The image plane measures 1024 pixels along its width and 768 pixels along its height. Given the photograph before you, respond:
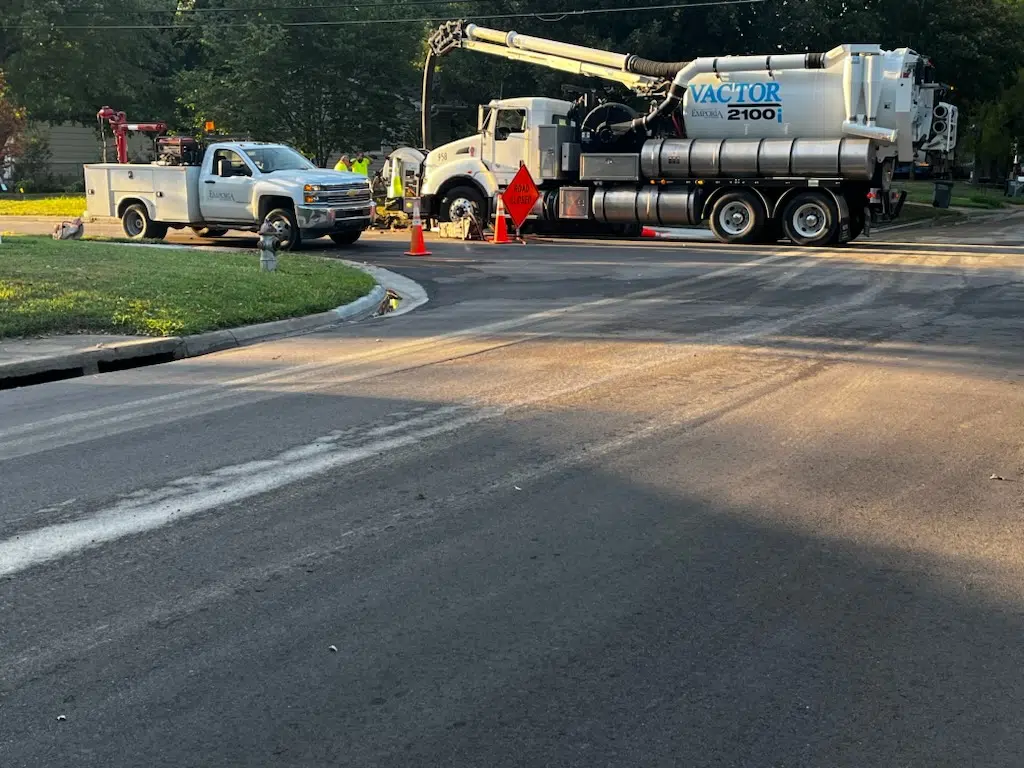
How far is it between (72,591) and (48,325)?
22.8 feet

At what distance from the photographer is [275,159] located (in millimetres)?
22031

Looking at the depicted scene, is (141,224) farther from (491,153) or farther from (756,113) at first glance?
(756,113)

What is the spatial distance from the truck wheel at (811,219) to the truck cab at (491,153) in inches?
222

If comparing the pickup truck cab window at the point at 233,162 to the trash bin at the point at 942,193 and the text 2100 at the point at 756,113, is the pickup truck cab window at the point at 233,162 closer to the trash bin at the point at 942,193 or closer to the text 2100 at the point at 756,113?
the text 2100 at the point at 756,113

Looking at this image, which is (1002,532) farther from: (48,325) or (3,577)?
(48,325)

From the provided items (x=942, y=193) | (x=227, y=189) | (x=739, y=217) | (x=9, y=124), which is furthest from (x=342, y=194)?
(x=9, y=124)

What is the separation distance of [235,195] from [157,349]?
40.0 ft

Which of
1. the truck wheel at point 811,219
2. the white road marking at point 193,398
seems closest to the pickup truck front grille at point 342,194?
the truck wheel at point 811,219

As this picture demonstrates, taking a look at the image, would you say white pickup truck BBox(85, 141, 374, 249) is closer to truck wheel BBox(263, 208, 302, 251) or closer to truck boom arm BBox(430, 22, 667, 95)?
truck wheel BBox(263, 208, 302, 251)

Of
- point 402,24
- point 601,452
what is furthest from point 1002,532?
point 402,24

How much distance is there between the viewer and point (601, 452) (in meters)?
6.48

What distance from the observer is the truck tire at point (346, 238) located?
2217cm

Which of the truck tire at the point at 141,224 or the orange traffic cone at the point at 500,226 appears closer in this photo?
the orange traffic cone at the point at 500,226

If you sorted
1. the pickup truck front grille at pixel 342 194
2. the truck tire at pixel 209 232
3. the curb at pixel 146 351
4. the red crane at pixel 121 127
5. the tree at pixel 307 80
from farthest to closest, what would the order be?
the tree at pixel 307 80 < the red crane at pixel 121 127 < the truck tire at pixel 209 232 < the pickup truck front grille at pixel 342 194 < the curb at pixel 146 351
